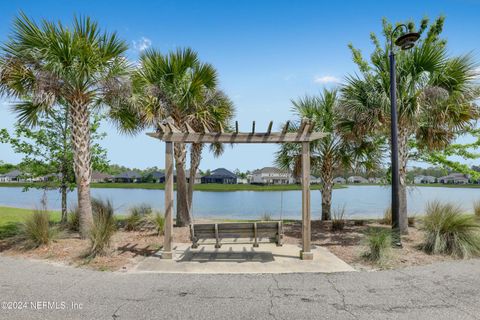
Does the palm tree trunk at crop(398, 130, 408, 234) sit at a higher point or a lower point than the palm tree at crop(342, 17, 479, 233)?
lower

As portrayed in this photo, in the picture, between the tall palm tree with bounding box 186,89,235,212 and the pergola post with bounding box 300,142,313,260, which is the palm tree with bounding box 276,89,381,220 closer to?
the tall palm tree with bounding box 186,89,235,212

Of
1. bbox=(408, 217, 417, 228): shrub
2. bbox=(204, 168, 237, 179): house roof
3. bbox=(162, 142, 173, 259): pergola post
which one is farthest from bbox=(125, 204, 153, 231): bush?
bbox=(204, 168, 237, 179): house roof

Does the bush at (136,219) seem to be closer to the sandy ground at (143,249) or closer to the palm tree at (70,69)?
the sandy ground at (143,249)

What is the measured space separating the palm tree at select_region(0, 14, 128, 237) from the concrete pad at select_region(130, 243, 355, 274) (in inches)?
131

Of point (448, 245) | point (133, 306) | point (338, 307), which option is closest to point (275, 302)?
point (338, 307)

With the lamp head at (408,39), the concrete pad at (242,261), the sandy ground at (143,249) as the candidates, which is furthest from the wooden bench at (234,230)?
the lamp head at (408,39)

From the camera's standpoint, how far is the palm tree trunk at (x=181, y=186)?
10.9 meters

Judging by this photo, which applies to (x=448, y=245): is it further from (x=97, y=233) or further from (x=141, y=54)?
(x=141, y=54)

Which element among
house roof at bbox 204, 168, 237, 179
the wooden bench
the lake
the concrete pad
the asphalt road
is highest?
house roof at bbox 204, 168, 237, 179

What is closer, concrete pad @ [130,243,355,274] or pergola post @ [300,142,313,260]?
concrete pad @ [130,243,355,274]

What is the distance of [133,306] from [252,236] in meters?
2.97

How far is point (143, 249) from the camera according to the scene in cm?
734

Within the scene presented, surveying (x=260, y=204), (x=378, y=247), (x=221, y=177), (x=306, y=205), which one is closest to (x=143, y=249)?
(x=306, y=205)

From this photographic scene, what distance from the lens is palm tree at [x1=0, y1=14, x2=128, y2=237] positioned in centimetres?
739
